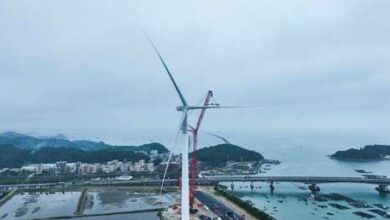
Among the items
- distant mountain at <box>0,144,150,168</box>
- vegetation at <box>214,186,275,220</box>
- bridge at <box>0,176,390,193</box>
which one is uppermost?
distant mountain at <box>0,144,150,168</box>

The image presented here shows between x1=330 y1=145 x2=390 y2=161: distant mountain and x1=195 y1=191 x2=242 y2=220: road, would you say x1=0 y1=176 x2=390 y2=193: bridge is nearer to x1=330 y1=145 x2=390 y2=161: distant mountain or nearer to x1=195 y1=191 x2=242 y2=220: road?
x1=195 y1=191 x2=242 y2=220: road

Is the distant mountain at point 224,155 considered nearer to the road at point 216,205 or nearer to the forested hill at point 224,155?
the forested hill at point 224,155

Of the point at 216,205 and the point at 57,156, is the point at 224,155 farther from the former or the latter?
the point at 216,205

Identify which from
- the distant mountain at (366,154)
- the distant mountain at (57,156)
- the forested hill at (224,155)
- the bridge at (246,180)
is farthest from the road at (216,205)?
the distant mountain at (366,154)

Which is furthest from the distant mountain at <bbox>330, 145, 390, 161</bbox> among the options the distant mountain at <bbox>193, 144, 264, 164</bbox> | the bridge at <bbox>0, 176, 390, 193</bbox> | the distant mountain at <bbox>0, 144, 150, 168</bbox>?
the distant mountain at <bbox>0, 144, 150, 168</bbox>

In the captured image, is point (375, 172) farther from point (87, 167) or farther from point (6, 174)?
point (6, 174)
